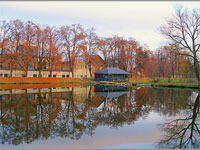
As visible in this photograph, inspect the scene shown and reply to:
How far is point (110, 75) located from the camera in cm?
4441

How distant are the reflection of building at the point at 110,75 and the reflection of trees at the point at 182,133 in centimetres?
Result: 3373

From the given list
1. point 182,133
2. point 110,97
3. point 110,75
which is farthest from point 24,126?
point 110,75

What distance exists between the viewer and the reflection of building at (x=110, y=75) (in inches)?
1688

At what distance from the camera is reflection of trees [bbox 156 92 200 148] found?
5.73 m

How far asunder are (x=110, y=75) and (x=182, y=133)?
37.7 meters

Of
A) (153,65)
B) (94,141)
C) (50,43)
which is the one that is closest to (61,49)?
(50,43)

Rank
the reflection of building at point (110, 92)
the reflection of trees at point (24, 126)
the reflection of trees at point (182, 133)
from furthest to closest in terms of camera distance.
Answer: the reflection of building at point (110, 92) < the reflection of trees at point (24, 126) < the reflection of trees at point (182, 133)

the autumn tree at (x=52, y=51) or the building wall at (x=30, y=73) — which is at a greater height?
the autumn tree at (x=52, y=51)

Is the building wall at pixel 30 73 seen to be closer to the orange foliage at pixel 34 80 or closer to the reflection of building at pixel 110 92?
the orange foliage at pixel 34 80

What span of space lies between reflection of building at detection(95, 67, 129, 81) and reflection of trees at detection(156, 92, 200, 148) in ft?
111

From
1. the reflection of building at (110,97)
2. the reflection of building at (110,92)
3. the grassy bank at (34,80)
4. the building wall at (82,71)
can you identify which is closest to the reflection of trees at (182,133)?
the reflection of building at (110,97)

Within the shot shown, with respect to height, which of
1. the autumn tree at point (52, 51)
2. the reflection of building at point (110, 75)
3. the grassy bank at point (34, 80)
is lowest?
the grassy bank at point (34, 80)

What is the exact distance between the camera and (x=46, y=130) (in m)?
6.57

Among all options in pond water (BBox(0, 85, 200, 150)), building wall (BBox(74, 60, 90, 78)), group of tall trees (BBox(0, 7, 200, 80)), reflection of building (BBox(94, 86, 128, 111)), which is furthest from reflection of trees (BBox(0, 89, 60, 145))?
building wall (BBox(74, 60, 90, 78))
